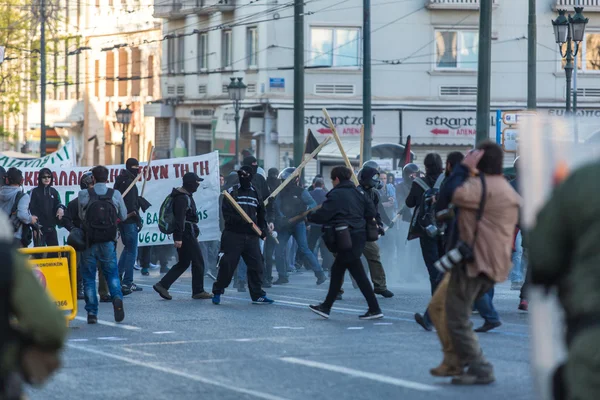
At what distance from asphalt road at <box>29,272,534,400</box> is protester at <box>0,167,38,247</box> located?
1.15 metres

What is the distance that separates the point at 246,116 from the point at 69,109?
24.0 metres

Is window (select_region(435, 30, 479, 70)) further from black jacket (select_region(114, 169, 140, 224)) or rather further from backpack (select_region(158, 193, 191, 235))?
backpack (select_region(158, 193, 191, 235))

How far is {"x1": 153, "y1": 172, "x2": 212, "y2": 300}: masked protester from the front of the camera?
16188 mm

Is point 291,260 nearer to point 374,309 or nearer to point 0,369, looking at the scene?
point 374,309

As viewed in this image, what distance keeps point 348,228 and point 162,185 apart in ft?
28.5

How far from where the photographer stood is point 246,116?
44.1 m

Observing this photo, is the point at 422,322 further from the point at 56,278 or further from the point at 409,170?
the point at 409,170

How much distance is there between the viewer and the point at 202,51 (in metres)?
49.1

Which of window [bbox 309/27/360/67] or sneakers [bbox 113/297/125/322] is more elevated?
window [bbox 309/27/360/67]

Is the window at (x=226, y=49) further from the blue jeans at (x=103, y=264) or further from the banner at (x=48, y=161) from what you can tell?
the blue jeans at (x=103, y=264)

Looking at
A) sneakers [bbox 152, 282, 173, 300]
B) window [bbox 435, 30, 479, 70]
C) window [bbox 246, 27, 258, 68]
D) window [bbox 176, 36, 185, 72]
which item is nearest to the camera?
sneakers [bbox 152, 282, 173, 300]

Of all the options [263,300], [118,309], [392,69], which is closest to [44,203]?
[263,300]

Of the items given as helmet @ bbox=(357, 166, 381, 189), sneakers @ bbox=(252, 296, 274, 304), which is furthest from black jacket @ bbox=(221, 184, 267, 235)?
helmet @ bbox=(357, 166, 381, 189)

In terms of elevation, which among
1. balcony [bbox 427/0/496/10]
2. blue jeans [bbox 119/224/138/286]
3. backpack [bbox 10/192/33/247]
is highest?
balcony [bbox 427/0/496/10]
